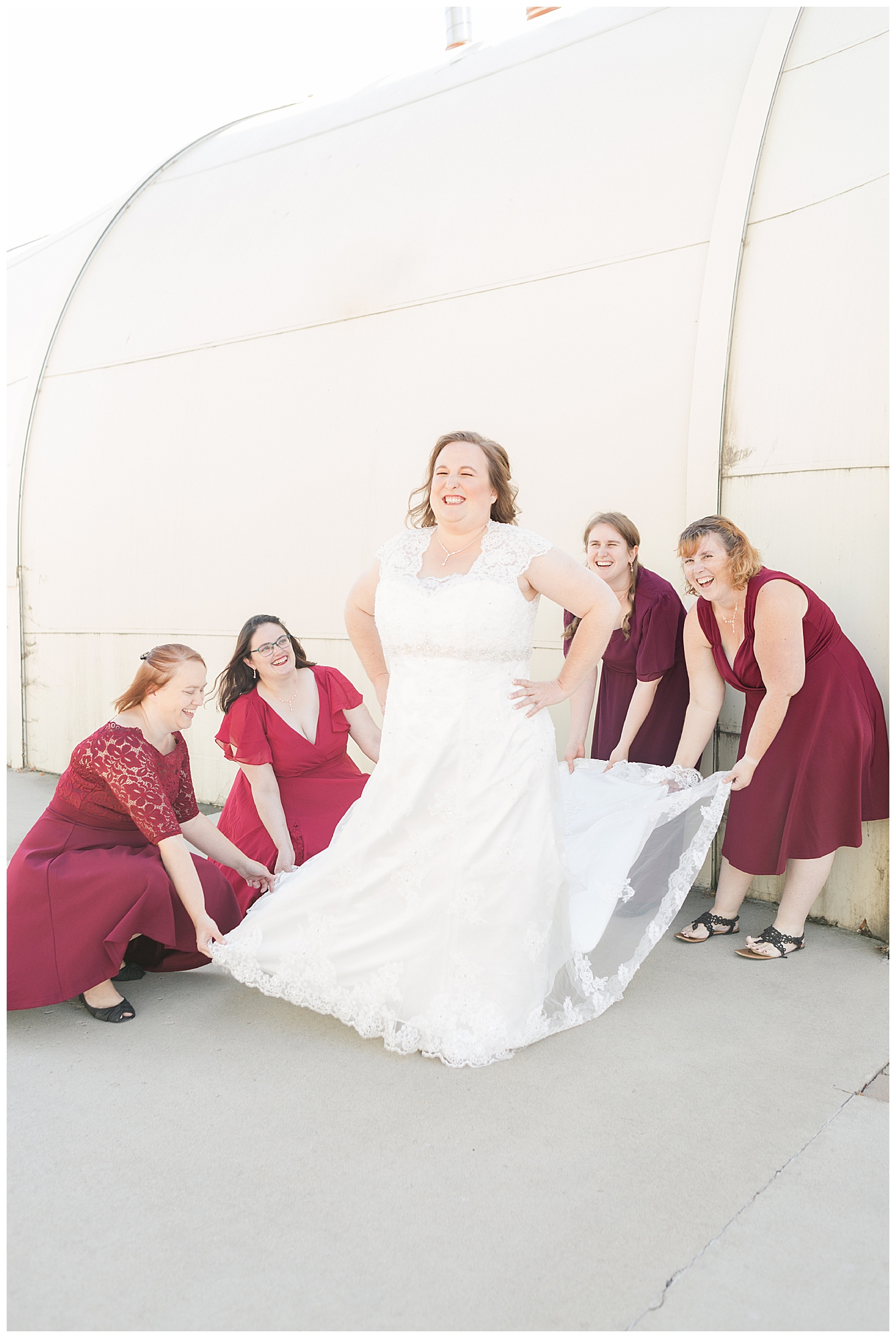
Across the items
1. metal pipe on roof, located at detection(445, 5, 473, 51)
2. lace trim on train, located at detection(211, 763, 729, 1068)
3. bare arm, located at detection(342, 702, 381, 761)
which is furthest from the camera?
metal pipe on roof, located at detection(445, 5, 473, 51)

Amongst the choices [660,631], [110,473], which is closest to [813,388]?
[660,631]

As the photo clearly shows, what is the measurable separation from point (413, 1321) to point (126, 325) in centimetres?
667

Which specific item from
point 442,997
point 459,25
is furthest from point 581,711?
point 459,25

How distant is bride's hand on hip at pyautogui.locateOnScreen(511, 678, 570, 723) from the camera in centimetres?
302

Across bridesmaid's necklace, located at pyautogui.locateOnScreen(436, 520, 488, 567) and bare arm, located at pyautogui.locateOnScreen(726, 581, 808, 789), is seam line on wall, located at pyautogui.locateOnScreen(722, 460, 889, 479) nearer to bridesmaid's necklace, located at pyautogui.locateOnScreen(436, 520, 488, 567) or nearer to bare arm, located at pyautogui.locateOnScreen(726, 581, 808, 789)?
bare arm, located at pyautogui.locateOnScreen(726, 581, 808, 789)

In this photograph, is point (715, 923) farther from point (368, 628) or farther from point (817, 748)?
point (368, 628)

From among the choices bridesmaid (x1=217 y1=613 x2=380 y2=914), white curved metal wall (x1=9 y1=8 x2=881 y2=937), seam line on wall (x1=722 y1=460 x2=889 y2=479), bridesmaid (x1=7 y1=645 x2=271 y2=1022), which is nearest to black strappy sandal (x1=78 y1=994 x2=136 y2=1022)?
bridesmaid (x1=7 y1=645 x2=271 y2=1022)

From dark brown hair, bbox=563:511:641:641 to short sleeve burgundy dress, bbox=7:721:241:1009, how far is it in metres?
1.76

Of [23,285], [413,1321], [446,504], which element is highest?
[23,285]

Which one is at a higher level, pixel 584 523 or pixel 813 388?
pixel 813 388

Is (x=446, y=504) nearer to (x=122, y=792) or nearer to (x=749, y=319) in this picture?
(x=122, y=792)

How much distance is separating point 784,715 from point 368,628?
1577 mm

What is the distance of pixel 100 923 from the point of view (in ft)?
10.2

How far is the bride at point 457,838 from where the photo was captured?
2.95 m
